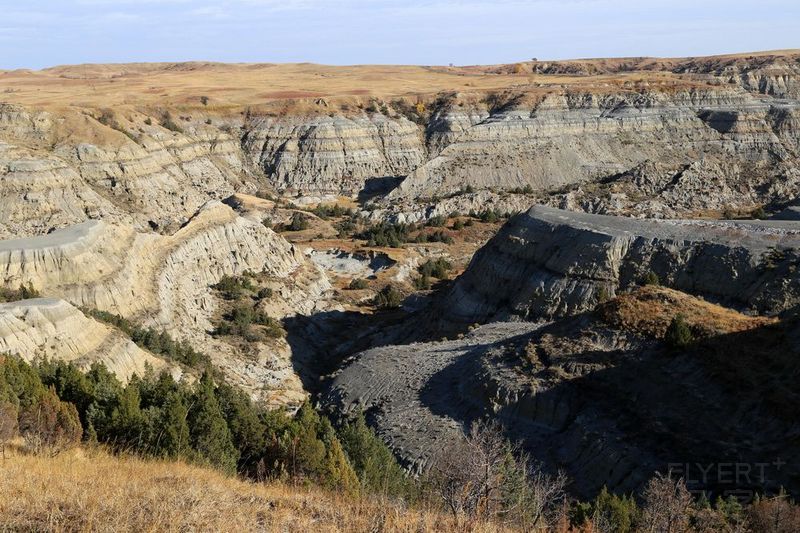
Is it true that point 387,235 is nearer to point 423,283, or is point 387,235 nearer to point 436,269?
point 436,269

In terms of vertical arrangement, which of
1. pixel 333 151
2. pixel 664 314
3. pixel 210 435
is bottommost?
pixel 210 435

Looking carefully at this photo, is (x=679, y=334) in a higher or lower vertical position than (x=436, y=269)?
higher

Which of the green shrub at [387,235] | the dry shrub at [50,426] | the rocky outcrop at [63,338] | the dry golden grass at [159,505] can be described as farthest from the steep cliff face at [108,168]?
the dry golden grass at [159,505]

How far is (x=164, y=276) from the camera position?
118 feet

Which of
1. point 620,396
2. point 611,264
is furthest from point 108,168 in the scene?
point 620,396

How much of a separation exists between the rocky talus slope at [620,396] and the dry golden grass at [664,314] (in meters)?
0.05

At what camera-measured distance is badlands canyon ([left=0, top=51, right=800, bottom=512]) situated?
2111cm

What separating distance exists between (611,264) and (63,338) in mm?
23192

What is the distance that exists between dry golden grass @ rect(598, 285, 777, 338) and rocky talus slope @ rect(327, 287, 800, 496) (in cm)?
5

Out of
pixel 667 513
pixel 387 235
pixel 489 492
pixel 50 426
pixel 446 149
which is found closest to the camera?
pixel 489 492

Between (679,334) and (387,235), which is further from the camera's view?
(387,235)

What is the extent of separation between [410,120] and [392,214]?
2705 cm

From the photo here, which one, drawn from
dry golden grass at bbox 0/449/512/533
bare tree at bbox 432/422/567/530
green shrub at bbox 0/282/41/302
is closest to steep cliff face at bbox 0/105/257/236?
green shrub at bbox 0/282/41/302

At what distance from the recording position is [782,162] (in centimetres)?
7744
